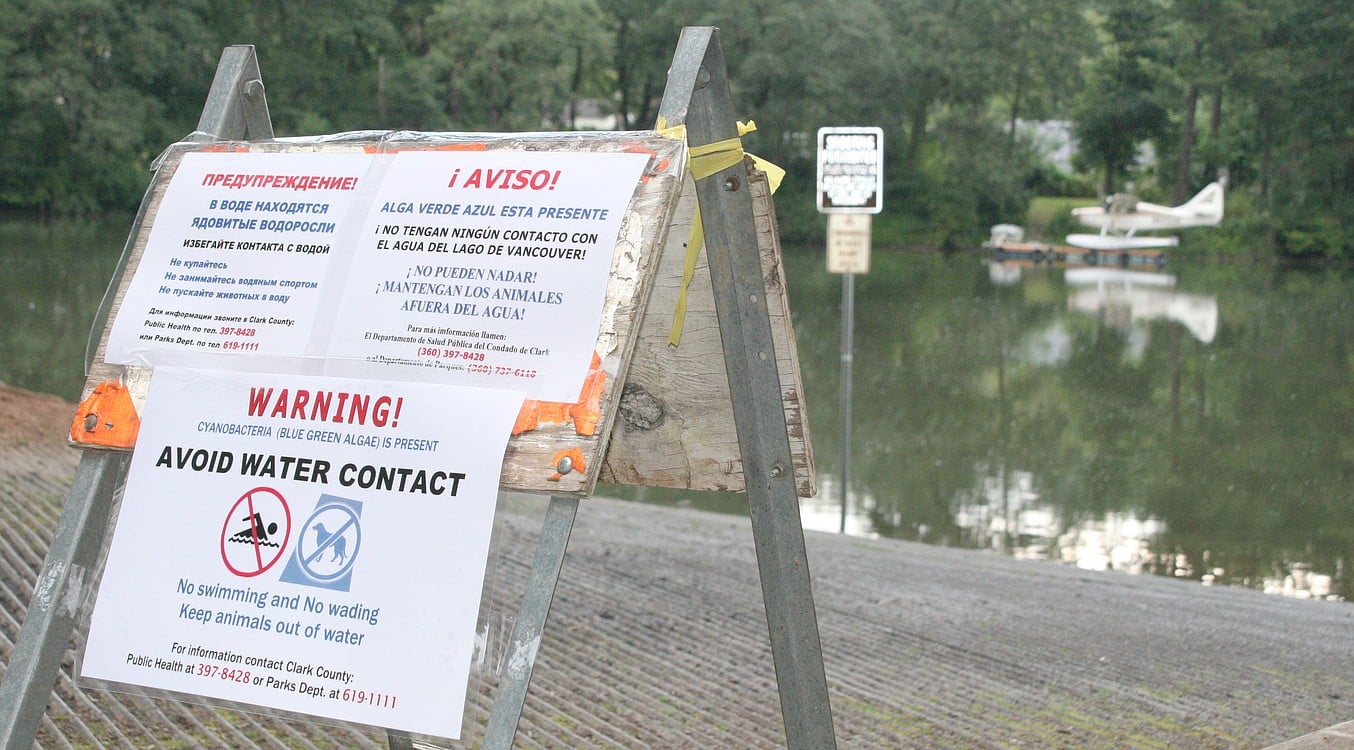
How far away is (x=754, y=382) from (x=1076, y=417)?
1516cm

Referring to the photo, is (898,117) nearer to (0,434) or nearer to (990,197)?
(990,197)

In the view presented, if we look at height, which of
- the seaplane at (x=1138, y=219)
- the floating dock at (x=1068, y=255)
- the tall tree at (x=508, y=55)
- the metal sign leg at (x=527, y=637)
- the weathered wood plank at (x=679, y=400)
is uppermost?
the tall tree at (x=508, y=55)

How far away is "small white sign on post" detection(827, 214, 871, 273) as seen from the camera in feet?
37.3

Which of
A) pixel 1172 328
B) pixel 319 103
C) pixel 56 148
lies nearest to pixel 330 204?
pixel 1172 328

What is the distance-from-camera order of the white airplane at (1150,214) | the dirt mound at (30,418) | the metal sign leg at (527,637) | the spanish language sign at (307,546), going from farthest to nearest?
1. the white airplane at (1150,214)
2. the dirt mound at (30,418)
3. the spanish language sign at (307,546)
4. the metal sign leg at (527,637)

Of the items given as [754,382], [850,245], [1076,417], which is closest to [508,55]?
[1076,417]

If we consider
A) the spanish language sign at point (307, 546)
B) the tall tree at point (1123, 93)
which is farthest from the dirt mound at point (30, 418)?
the tall tree at point (1123, 93)

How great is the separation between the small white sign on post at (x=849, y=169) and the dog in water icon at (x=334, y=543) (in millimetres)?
8626

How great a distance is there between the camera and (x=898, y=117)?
58.3m

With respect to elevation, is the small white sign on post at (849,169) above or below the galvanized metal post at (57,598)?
above

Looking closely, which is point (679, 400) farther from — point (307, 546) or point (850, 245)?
point (850, 245)

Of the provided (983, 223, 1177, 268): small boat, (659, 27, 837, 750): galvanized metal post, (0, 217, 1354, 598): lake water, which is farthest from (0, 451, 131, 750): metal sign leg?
(983, 223, 1177, 268): small boat

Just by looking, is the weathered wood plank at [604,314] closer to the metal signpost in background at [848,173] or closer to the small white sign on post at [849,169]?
the metal signpost in background at [848,173]

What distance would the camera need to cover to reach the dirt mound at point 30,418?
970 cm
